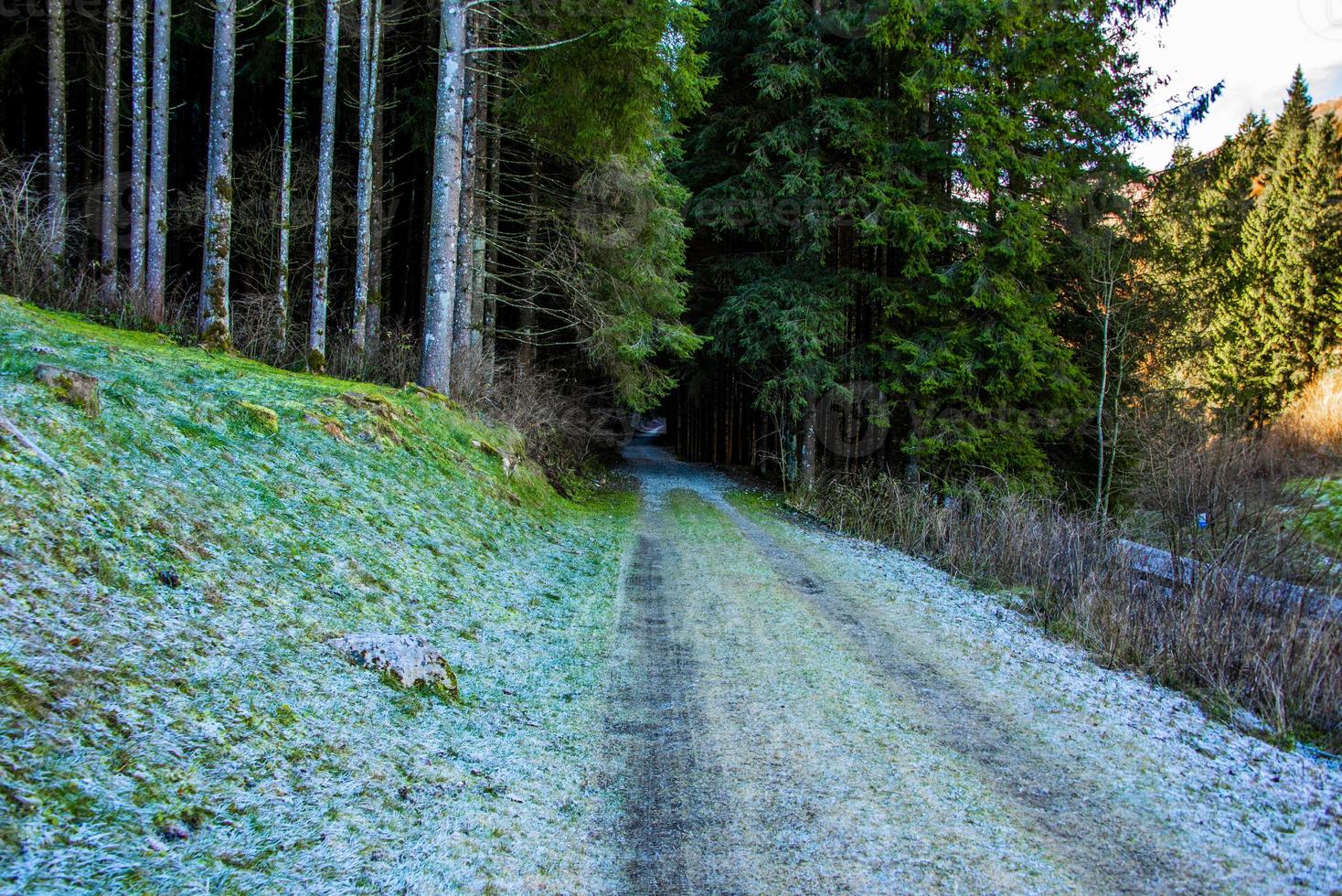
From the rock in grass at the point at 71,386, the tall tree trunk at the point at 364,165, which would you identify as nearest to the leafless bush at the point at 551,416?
the tall tree trunk at the point at 364,165

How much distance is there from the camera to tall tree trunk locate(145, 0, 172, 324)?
1050 centimetres

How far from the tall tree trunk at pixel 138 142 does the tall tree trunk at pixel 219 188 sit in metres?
1.71

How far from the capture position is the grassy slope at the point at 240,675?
2041 millimetres

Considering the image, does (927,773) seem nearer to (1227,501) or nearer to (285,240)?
(1227,501)

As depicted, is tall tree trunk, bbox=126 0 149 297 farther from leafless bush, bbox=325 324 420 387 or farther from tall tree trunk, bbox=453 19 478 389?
tall tree trunk, bbox=453 19 478 389

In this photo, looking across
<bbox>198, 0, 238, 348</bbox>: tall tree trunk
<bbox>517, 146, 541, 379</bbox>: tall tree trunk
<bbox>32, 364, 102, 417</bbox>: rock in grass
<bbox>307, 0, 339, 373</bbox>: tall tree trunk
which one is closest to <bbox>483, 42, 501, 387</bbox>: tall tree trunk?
<bbox>517, 146, 541, 379</bbox>: tall tree trunk

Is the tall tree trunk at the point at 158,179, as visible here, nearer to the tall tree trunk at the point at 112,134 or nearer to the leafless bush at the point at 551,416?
the tall tree trunk at the point at 112,134

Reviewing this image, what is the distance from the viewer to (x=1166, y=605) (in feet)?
18.1

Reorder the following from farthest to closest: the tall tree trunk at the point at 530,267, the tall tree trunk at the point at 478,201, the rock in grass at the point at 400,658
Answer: the tall tree trunk at the point at 530,267, the tall tree trunk at the point at 478,201, the rock in grass at the point at 400,658

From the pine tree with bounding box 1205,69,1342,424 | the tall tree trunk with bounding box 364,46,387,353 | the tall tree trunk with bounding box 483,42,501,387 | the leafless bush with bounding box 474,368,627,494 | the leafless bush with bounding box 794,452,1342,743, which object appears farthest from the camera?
the pine tree with bounding box 1205,69,1342,424

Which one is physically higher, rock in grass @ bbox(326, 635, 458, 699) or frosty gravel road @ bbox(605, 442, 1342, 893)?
rock in grass @ bbox(326, 635, 458, 699)

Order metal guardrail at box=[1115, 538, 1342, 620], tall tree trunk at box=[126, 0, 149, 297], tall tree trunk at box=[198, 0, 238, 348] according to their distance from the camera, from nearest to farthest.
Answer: metal guardrail at box=[1115, 538, 1342, 620]
tall tree trunk at box=[198, 0, 238, 348]
tall tree trunk at box=[126, 0, 149, 297]

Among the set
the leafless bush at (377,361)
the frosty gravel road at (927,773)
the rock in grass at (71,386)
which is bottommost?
the frosty gravel road at (927,773)

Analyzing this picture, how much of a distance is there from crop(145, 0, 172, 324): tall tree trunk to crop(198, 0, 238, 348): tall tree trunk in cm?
129
